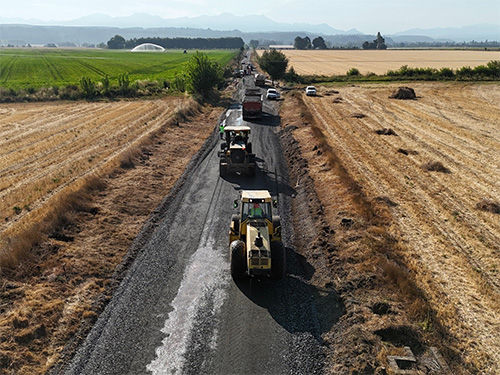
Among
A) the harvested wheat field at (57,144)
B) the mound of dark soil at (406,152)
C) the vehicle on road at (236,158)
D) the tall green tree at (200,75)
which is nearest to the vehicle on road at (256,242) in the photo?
the vehicle on road at (236,158)

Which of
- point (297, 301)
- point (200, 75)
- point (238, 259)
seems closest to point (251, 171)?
point (238, 259)

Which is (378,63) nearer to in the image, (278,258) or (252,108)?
(252,108)

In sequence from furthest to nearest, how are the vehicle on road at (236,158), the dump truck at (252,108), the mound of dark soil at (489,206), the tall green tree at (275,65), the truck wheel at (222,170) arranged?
the tall green tree at (275,65), the dump truck at (252,108), the truck wheel at (222,170), the vehicle on road at (236,158), the mound of dark soil at (489,206)

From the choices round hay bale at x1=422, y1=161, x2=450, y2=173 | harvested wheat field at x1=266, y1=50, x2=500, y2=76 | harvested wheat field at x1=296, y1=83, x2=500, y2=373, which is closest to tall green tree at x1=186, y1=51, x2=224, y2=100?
harvested wheat field at x1=296, y1=83, x2=500, y2=373

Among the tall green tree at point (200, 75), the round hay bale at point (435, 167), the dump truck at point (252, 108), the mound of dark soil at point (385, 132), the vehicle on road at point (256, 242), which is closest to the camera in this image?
the vehicle on road at point (256, 242)

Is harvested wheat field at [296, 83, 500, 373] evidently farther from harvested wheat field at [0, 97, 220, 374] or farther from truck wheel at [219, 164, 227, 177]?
harvested wheat field at [0, 97, 220, 374]

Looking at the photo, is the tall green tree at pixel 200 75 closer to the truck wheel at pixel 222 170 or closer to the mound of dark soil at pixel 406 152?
the truck wheel at pixel 222 170

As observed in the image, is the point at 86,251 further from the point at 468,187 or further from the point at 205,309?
the point at 468,187
